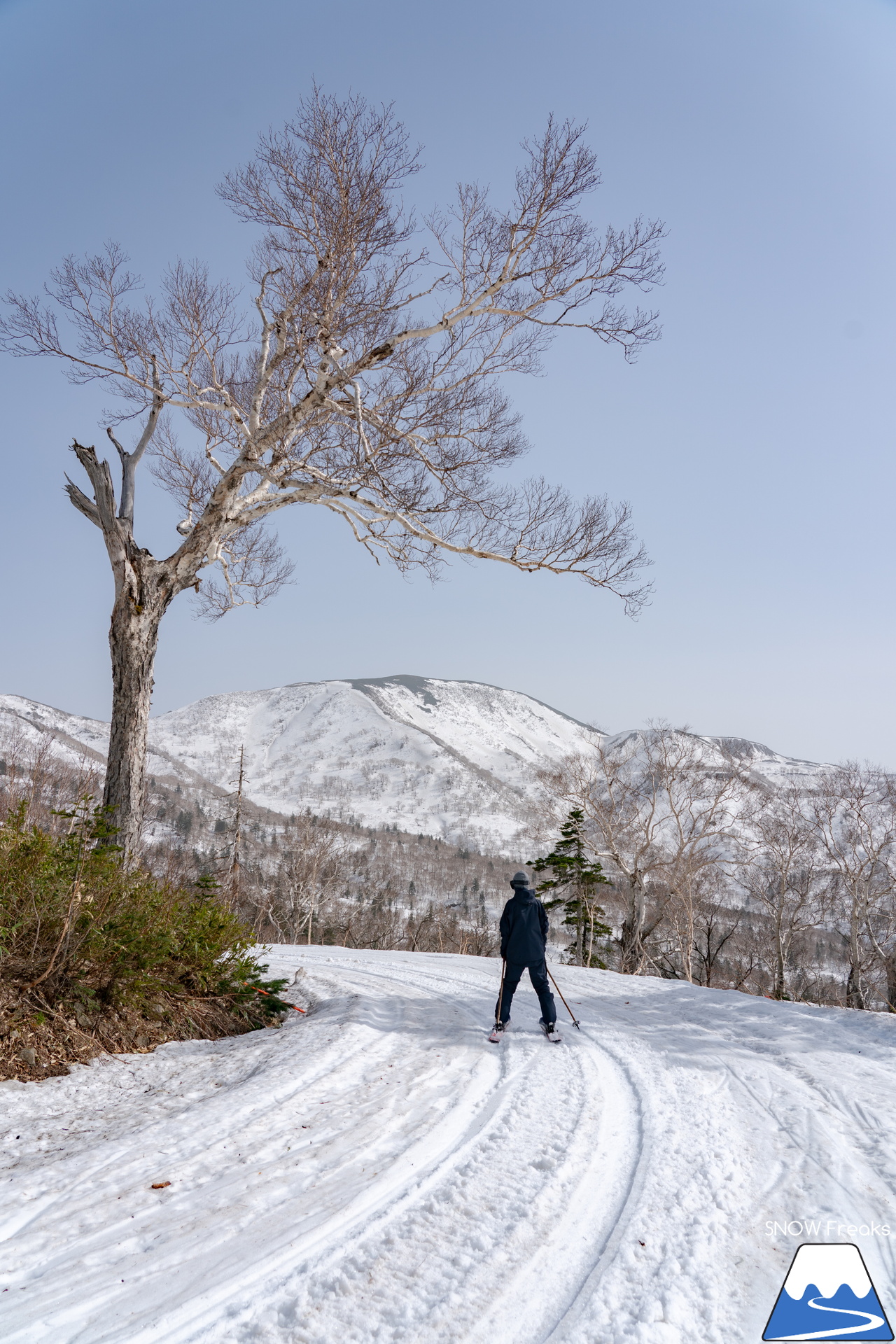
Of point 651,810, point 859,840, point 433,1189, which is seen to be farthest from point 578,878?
point 433,1189

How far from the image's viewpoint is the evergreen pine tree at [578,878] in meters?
26.5

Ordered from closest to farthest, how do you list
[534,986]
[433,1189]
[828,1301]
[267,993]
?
[828,1301]
[433,1189]
[534,986]
[267,993]

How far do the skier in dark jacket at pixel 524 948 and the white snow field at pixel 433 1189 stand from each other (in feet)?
1.38

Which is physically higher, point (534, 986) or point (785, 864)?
point (785, 864)

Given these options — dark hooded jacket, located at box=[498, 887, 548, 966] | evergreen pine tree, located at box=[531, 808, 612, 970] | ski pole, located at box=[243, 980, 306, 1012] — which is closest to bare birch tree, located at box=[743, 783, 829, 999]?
evergreen pine tree, located at box=[531, 808, 612, 970]

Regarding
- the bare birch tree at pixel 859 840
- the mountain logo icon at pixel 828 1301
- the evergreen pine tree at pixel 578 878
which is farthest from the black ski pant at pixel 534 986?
the bare birch tree at pixel 859 840

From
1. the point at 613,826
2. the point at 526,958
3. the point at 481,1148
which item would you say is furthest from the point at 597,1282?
the point at 613,826

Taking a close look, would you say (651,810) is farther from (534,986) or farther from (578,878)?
(534,986)

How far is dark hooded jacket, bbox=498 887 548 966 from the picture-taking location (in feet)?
20.6

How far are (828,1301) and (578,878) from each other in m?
26.0

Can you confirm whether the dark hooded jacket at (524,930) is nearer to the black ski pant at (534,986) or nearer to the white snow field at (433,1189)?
the black ski pant at (534,986)

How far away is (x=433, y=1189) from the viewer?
3.05 m

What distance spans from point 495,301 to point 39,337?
19.3 feet

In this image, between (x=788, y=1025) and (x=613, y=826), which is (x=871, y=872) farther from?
(x=788, y=1025)
